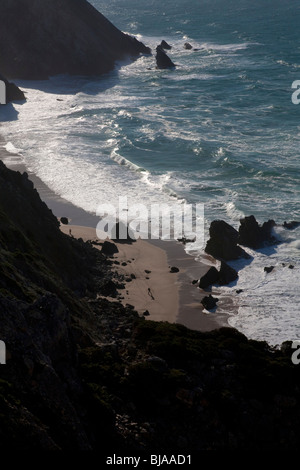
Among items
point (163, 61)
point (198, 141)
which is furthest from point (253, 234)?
point (163, 61)

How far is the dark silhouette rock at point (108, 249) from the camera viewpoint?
34281 millimetres

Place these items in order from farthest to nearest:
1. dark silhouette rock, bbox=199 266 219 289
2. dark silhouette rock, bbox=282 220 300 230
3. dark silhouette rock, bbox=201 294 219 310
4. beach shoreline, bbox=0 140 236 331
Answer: dark silhouette rock, bbox=282 220 300 230, dark silhouette rock, bbox=199 266 219 289, dark silhouette rock, bbox=201 294 219 310, beach shoreline, bbox=0 140 236 331

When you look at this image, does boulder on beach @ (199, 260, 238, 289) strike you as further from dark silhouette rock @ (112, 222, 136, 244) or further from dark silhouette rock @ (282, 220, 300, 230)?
dark silhouette rock @ (282, 220, 300, 230)

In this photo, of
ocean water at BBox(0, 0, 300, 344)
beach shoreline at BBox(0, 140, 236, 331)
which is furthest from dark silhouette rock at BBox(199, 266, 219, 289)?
ocean water at BBox(0, 0, 300, 344)

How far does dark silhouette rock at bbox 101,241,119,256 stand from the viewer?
34.3 meters

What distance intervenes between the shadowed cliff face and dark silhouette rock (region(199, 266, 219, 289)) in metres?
67.3

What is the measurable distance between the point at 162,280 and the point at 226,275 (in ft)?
10.4

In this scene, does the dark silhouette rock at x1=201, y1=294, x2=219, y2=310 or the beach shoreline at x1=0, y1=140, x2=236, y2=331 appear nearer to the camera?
the beach shoreline at x1=0, y1=140, x2=236, y2=331

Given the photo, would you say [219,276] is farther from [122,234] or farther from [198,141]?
[198,141]

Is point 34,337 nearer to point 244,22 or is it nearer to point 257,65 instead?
point 257,65

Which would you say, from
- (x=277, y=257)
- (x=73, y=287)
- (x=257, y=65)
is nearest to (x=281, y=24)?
(x=257, y=65)

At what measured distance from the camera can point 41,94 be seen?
81.0 metres

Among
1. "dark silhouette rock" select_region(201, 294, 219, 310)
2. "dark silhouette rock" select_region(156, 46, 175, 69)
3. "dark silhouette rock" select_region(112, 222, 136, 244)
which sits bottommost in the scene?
"dark silhouette rock" select_region(201, 294, 219, 310)

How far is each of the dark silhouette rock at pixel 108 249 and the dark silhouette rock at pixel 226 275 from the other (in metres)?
5.98
